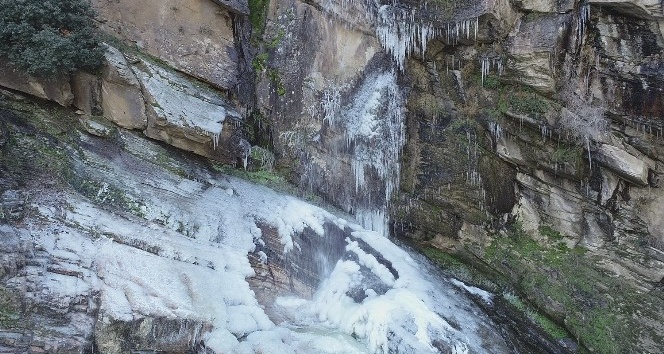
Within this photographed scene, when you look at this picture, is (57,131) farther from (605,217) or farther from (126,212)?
(605,217)

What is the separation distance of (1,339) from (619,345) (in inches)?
396

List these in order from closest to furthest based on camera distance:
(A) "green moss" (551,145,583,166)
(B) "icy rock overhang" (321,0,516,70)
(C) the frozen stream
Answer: (C) the frozen stream
(A) "green moss" (551,145,583,166)
(B) "icy rock overhang" (321,0,516,70)

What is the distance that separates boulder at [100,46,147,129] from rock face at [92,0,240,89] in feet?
3.13

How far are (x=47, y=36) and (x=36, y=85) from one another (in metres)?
1.00

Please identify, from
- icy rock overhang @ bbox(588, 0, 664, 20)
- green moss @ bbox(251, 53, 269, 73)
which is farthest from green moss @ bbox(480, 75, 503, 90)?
green moss @ bbox(251, 53, 269, 73)

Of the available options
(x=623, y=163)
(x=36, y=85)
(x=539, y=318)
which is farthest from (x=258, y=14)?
(x=539, y=318)

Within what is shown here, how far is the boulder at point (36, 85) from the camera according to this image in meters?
9.59

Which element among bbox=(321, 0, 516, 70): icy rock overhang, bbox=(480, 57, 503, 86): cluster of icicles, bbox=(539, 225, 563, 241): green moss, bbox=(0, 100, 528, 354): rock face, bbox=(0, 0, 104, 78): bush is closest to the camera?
bbox=(0, 100, 528, 354): rock face

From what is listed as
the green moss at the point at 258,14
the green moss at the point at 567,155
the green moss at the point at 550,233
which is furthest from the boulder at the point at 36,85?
the green moss at the point at 550,233

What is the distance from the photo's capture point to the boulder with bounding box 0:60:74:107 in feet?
31.4

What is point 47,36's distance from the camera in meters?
9.30

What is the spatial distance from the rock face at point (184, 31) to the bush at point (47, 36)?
1.07 meters

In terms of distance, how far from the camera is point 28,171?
28.9ft

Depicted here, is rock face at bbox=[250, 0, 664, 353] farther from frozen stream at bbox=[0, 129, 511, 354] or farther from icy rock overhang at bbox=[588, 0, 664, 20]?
frozen stream at bbox=[0, 129, 511, 354]
